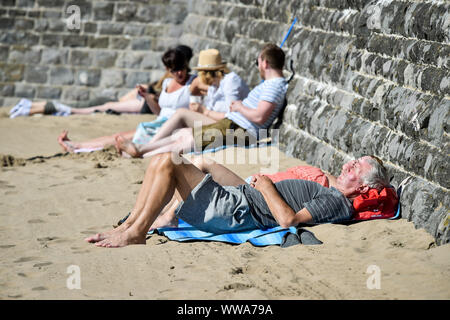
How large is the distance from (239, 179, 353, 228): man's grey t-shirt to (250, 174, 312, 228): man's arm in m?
0.06

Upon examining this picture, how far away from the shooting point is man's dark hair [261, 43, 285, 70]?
295 inches

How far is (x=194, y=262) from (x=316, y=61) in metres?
3.40

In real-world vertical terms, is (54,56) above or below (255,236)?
above

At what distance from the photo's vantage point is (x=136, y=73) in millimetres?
12250

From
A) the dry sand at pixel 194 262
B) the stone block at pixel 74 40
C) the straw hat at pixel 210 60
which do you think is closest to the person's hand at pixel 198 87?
the straw hat at pixel 210 60

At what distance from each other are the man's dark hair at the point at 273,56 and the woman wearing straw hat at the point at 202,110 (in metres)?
0.70

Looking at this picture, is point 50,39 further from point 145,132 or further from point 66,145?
point 145,132

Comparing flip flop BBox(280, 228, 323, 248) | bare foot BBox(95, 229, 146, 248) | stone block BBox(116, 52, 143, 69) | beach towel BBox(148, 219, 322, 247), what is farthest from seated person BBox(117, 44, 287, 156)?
stone block BBox(116, 52, 143, 69)

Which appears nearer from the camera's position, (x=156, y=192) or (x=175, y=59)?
(x=156, y=192)

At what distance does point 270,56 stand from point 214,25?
12.0 ft

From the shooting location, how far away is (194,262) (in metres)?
4.34

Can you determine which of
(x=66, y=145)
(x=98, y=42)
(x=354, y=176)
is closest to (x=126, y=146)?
(x=66, y=145)

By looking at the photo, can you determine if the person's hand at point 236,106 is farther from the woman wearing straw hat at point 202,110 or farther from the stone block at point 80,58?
the stone block at point 80,58

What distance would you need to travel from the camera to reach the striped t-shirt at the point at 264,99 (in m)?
7.59
